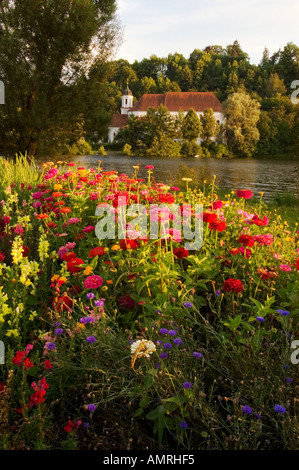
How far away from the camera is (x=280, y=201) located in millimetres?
9836

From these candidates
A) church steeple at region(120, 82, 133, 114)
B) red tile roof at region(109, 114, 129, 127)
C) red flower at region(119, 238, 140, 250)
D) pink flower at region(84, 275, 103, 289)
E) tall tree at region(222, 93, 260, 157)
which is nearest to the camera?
pink flower at region(84, 275, 103, 289)

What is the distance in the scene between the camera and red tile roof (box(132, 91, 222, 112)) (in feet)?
225

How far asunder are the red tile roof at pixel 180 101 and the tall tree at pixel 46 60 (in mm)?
57346

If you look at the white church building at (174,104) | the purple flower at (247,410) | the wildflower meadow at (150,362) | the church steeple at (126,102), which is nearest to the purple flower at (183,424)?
the wildflower meadow at (150,362)

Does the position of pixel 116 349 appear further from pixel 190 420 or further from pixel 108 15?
pixel 108 15

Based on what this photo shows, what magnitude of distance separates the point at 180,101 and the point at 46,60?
6038 cm

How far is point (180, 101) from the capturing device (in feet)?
227

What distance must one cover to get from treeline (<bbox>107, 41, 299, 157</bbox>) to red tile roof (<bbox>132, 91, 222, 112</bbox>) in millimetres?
4024

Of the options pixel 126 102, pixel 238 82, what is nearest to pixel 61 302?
pixel 126 102

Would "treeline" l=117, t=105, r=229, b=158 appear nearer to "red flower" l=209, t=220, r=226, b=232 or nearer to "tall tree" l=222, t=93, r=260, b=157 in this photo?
"tall tree" l=222, t=93, r=260, b=157

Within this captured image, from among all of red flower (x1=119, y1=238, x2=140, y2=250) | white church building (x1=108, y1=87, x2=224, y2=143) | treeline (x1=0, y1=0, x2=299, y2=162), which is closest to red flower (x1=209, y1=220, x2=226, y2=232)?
red flower (x1=119, y1=238, x2=140, y2=250)

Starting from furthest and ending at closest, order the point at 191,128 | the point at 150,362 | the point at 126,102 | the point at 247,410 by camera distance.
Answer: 1. the point at 126,102
2. the point at 191,128
3. the point at 150,362
4. the point at 247,410

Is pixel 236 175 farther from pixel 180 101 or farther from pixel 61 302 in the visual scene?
pixel 180 101
